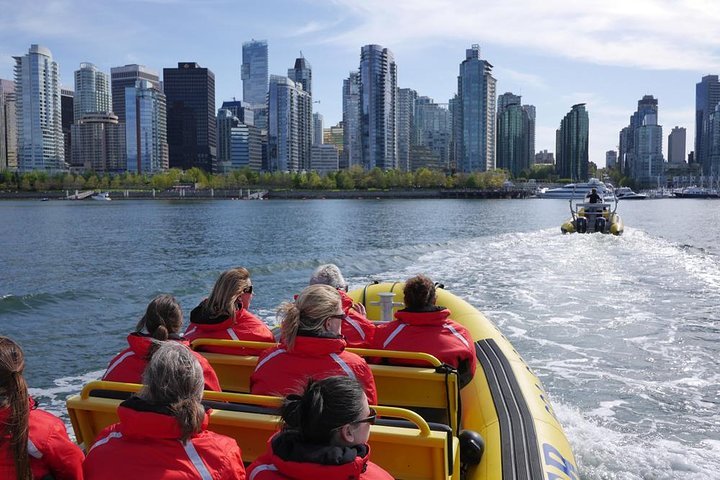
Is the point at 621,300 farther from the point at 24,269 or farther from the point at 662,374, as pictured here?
the point at 24,269

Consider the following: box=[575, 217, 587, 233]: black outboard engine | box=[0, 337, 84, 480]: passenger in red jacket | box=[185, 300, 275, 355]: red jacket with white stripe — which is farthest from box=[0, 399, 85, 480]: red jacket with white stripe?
box=[575, 217, 587, 233]: black outboard engine

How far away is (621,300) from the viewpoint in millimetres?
15898

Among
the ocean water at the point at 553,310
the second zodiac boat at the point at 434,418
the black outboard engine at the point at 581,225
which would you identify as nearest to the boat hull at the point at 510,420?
the second zodiac boat at the point at 434,418

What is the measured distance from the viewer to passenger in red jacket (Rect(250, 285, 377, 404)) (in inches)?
163

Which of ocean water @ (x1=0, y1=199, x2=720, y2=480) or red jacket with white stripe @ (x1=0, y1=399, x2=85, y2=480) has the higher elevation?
red jacket with white stripe @ (x1=0, y1=399, x2=85, y2=480)

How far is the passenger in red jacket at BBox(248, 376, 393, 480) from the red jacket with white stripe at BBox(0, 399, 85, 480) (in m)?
1.16

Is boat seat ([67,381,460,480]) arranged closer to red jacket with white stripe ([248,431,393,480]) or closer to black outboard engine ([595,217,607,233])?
red jacket with white stripe ([248,431,393,480])

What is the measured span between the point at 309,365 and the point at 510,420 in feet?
7.02

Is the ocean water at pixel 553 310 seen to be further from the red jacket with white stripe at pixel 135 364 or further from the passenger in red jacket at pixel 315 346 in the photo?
the red jacket with white stripe at pixel 135 364

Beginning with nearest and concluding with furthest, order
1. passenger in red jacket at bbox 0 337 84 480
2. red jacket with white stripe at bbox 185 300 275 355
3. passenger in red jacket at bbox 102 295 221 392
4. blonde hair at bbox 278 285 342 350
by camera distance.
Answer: passenger in red jacket at bbox 0 337 84 480, blonde hair at bbox 278 285 342 350, passenger in red jacket at bbox 102 295 221 392, red jacket with white stripe at bbox 185 300 275 355

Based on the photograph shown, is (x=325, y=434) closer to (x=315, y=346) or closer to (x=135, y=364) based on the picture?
(x=315, y=346)

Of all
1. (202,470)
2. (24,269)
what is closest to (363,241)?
(24,269)

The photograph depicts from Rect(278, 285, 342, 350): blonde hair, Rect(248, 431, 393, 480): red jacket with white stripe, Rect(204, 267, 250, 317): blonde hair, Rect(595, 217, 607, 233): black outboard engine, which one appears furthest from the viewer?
Rect(595, 217, 607, 233): black outboard engine

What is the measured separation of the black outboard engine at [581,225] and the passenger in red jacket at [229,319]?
3064 cm
